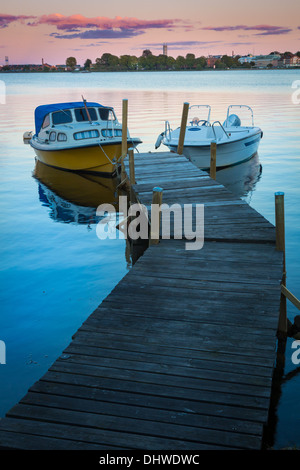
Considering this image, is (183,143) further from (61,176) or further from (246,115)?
(246,115)

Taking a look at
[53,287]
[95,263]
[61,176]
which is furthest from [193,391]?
[61,176]

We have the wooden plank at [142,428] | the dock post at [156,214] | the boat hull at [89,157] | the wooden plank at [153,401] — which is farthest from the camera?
the boat hull at [89,157]

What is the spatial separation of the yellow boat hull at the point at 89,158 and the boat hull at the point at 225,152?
2.41 metres

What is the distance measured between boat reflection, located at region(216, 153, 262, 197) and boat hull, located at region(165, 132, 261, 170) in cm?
37

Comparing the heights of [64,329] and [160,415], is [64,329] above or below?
below

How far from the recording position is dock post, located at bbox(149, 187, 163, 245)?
8320mm

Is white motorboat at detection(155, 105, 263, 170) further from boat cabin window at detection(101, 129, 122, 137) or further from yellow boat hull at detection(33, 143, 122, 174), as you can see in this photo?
yellow boat hull at detection(33, 143, 122, 174)

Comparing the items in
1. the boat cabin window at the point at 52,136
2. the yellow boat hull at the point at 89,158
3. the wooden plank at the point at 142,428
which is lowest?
the wooden plank at the point at 142,428

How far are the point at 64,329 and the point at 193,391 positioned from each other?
4.18 meters

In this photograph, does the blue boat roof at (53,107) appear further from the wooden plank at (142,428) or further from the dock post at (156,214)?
the wooden plank at (142,428)

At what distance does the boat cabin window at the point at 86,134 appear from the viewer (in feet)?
61.5

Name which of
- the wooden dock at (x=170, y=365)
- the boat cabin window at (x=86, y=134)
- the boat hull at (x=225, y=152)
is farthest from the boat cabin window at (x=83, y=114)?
the wooden dock at (x=170, y=365)

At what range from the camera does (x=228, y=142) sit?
18719 millimetres

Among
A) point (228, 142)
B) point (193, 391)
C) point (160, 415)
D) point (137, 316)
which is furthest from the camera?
point (228, 142)
